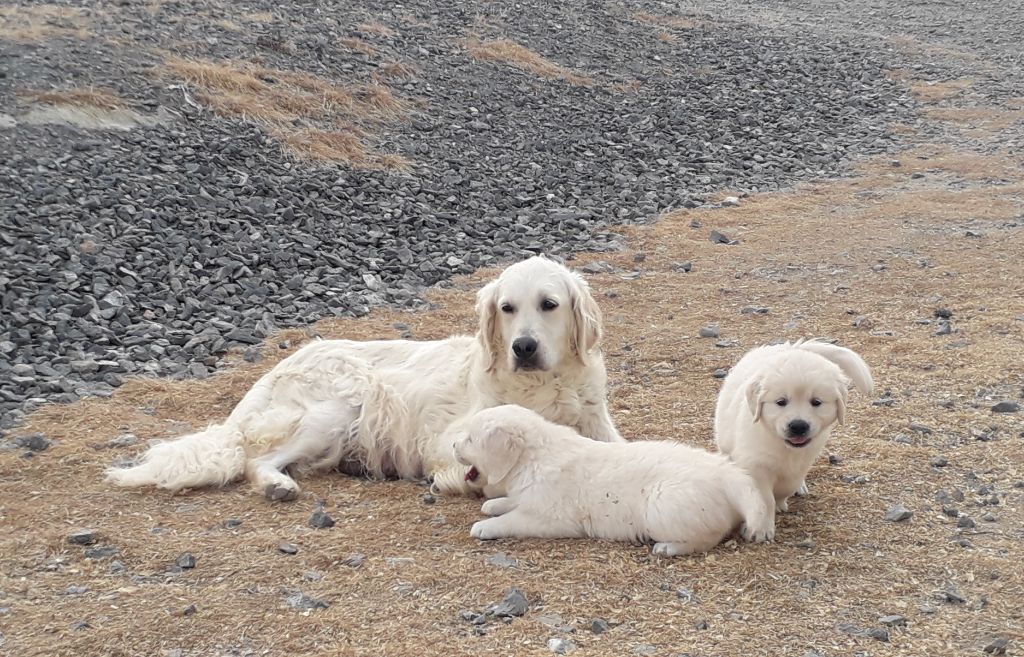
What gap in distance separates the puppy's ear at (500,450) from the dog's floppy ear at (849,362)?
4.47ft

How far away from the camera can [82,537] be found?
14.7 feet

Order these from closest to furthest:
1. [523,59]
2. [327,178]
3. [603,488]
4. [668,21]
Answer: [603,488] → [327,178] → [523,59] → [668,21]

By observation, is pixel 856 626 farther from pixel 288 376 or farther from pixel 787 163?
pixel 787 163

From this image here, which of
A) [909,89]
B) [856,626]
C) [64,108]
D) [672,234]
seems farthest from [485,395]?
[909,89]

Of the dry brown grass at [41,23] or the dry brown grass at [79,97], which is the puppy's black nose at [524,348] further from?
the dry brown grass at [41,23]

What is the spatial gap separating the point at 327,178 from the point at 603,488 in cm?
806

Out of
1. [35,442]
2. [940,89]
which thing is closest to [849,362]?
[35,442]

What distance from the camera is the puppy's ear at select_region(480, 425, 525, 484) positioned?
15.1 feet

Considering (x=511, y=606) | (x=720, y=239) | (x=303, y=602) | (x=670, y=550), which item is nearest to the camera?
(x=511, y=606)

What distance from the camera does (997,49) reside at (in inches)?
958

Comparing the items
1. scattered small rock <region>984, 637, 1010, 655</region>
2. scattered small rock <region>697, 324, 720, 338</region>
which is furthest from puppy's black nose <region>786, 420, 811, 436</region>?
scattered small rock <region>697, 324, 720, 338</region>

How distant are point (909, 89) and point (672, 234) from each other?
1125 centimetres

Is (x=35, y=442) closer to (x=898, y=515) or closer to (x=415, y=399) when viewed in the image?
(x=415, y=399)

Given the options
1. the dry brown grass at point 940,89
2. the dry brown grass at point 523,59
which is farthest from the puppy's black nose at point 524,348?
the dry brown grass at point 940,89
